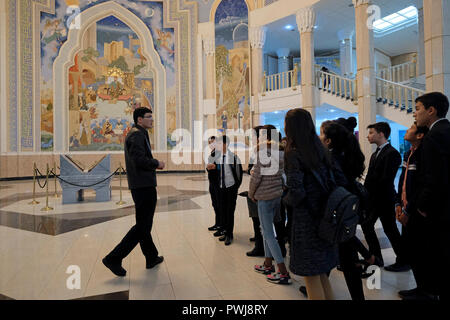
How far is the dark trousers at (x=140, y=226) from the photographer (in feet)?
10.2

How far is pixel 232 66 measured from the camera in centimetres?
1611

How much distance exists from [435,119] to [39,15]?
59.6 feet

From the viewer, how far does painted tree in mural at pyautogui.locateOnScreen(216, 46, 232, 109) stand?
16219 millimetres

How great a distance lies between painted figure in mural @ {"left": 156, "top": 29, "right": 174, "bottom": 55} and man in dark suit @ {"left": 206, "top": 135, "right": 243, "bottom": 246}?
14567 millimetres

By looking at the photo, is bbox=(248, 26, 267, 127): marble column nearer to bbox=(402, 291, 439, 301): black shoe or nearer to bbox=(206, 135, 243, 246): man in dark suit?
bbox=(206, 135, 243, 246): man in dark suit

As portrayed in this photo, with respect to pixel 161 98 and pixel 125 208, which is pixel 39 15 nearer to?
pixel 161 98

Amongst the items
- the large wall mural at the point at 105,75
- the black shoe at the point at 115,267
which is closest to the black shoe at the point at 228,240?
the black shoe at the point at 115,267

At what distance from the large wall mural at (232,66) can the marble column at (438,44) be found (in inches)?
354

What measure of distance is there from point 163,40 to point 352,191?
17201 mm

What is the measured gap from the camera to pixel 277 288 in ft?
9.09

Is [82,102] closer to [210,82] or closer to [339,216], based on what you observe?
[210,82]

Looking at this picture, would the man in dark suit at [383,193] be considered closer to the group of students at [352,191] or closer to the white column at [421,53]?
the group of students at [352,191]

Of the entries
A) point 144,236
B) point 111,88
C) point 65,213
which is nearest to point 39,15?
point 111,88

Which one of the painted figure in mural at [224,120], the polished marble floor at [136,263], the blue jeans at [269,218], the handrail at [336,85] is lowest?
the polished marble floor at [136,263]
